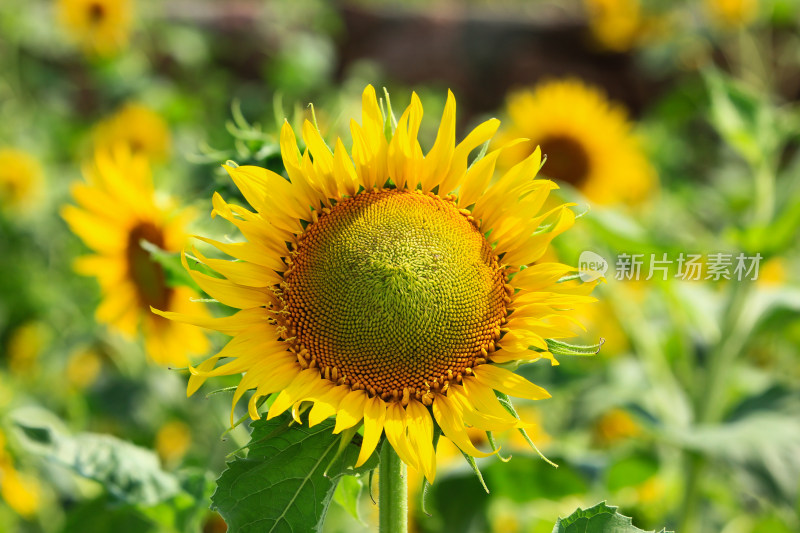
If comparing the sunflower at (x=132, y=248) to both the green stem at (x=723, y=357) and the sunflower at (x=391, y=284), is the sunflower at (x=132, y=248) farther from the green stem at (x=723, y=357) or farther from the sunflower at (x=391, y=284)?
the green stem at (x=723, y=357)

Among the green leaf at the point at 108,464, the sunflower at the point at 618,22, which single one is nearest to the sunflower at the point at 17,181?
the green leaf at the point at 108,464

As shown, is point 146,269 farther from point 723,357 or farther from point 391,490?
point 723,357

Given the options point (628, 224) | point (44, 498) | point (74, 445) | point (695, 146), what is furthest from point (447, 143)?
point (695, 146)

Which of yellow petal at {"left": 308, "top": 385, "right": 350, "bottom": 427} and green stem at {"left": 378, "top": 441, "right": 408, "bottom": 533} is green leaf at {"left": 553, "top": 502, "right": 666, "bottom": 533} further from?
yellow petal at {"left": 308, "top": 385, "right": 350, "bottom": 427}

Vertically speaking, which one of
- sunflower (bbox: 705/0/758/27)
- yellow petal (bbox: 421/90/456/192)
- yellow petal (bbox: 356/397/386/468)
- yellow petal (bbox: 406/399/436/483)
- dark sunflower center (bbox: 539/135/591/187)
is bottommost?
dark sunflower center (bbox: 539/135/591/187)

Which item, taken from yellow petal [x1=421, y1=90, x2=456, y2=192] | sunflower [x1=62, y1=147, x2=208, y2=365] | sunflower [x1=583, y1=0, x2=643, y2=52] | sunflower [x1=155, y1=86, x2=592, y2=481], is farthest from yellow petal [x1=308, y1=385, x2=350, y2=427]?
sunflower [x1=583, y1=0, x2=643, y2=52]

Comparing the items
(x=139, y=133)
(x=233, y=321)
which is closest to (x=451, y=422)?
(x=233, y=321)
